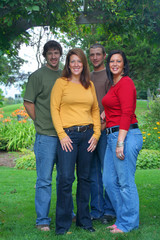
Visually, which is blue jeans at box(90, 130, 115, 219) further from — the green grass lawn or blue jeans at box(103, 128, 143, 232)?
blue jeans at box(103, 128, 143, 232)

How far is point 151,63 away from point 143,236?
22468mm

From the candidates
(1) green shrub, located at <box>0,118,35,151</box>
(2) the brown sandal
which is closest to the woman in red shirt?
(2) the brown sandal

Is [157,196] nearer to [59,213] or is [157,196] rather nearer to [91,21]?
[59,213]

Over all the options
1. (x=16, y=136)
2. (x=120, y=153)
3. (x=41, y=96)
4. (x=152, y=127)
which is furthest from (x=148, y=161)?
(x=41, y=96)

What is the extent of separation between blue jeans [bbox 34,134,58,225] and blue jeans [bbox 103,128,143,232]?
2.29ft

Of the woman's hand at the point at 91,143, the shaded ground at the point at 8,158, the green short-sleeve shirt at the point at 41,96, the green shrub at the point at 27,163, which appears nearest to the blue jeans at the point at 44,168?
the green short-sleeve shirt at the point at 41,96

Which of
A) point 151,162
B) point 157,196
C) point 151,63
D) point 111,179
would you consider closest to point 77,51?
point 111,179

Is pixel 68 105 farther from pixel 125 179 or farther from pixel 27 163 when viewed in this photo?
pixel 27 163

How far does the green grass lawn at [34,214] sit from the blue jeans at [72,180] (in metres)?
0.16

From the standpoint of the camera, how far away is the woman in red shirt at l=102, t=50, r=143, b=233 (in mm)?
3570

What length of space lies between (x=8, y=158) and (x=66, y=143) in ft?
26.3

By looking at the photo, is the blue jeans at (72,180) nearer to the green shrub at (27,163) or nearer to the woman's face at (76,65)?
the woman's face at (76,65)

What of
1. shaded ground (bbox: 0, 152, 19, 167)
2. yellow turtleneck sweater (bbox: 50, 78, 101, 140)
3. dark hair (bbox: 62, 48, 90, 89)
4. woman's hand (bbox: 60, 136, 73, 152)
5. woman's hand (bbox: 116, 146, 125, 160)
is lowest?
shaded ground (bbox: 0, 152, 19, 167)

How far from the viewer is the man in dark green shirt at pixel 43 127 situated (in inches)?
151
